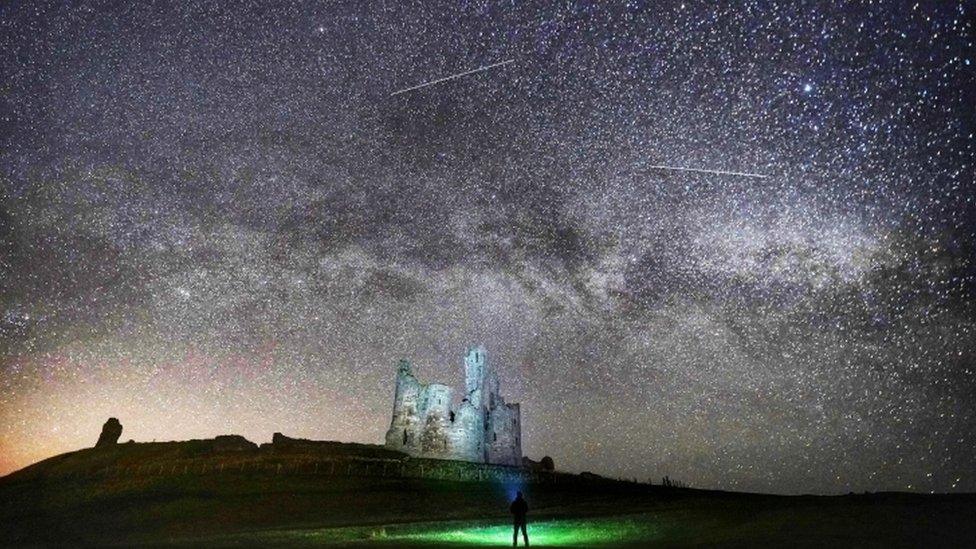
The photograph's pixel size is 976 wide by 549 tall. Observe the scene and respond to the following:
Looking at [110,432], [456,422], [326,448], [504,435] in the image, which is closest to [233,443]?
[326,448]

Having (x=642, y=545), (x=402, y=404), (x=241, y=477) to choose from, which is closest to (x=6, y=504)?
(x=241, y=477)

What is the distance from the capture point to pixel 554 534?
18453 mm

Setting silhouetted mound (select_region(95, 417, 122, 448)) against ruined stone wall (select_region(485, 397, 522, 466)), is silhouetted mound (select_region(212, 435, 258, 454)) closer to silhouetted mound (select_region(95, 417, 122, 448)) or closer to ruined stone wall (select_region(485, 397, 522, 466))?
silhouetted mound (select_region(95, 417, 122, 448))

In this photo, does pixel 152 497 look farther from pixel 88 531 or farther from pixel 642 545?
pixel 642 545

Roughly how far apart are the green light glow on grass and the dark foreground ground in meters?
0.04

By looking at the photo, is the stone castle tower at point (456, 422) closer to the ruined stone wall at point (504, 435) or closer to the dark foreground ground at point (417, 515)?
the ruined stone wall at point (504, 435)

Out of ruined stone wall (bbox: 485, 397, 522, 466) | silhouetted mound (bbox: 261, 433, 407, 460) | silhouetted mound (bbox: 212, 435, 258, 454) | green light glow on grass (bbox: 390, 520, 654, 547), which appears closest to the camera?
green light glow on grass (bbox: 390, 520, 654, 547)

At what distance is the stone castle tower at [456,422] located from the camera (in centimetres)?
4641

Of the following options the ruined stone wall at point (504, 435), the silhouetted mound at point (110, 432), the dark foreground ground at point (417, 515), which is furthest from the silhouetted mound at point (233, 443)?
the ruined stone wall at point (504, 435)

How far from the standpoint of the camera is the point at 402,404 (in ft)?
160

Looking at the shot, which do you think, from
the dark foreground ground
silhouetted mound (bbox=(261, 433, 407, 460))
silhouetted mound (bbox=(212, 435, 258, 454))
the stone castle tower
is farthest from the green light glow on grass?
silhouetted mound (bbox=(212, 435, 258, 454))

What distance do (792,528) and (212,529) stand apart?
19078mm

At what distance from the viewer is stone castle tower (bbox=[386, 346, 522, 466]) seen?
46.4 metres

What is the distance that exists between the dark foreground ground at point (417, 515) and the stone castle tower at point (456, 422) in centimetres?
1196
